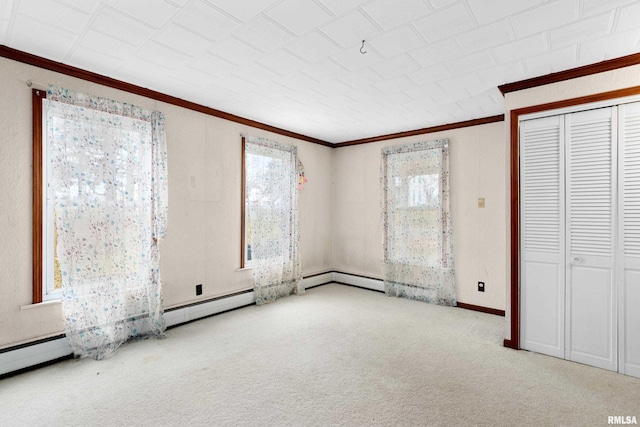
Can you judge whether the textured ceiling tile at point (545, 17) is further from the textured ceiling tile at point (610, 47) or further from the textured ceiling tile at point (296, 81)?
the textured ceiling tile at point (296, 81)

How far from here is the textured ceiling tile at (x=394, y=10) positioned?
191cm

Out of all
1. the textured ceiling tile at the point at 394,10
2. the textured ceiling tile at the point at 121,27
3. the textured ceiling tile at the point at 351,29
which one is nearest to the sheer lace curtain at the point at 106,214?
the textured ceiling tile at the point at 121,27

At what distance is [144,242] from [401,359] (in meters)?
2.81

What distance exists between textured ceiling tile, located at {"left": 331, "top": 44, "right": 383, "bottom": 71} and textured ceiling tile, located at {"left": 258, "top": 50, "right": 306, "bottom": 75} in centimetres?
33

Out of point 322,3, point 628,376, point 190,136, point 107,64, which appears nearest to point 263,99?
point 190,136

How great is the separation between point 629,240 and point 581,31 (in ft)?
5.62

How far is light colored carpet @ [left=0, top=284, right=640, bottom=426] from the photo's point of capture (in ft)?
6.75

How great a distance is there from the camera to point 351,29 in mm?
2184

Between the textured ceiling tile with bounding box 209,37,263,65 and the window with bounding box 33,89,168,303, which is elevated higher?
the textured ceiling tile with bounding box 209,37,263,65

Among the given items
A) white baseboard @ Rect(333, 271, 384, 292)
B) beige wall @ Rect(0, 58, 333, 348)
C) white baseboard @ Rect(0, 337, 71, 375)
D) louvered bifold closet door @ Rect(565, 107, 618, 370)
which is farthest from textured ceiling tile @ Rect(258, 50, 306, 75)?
white baseboard @ Rect(333, 271, 384, 292)

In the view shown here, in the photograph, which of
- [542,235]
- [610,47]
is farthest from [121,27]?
[542,235]

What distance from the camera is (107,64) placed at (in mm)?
2756

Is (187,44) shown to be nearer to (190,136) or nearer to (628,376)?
(190,136)
